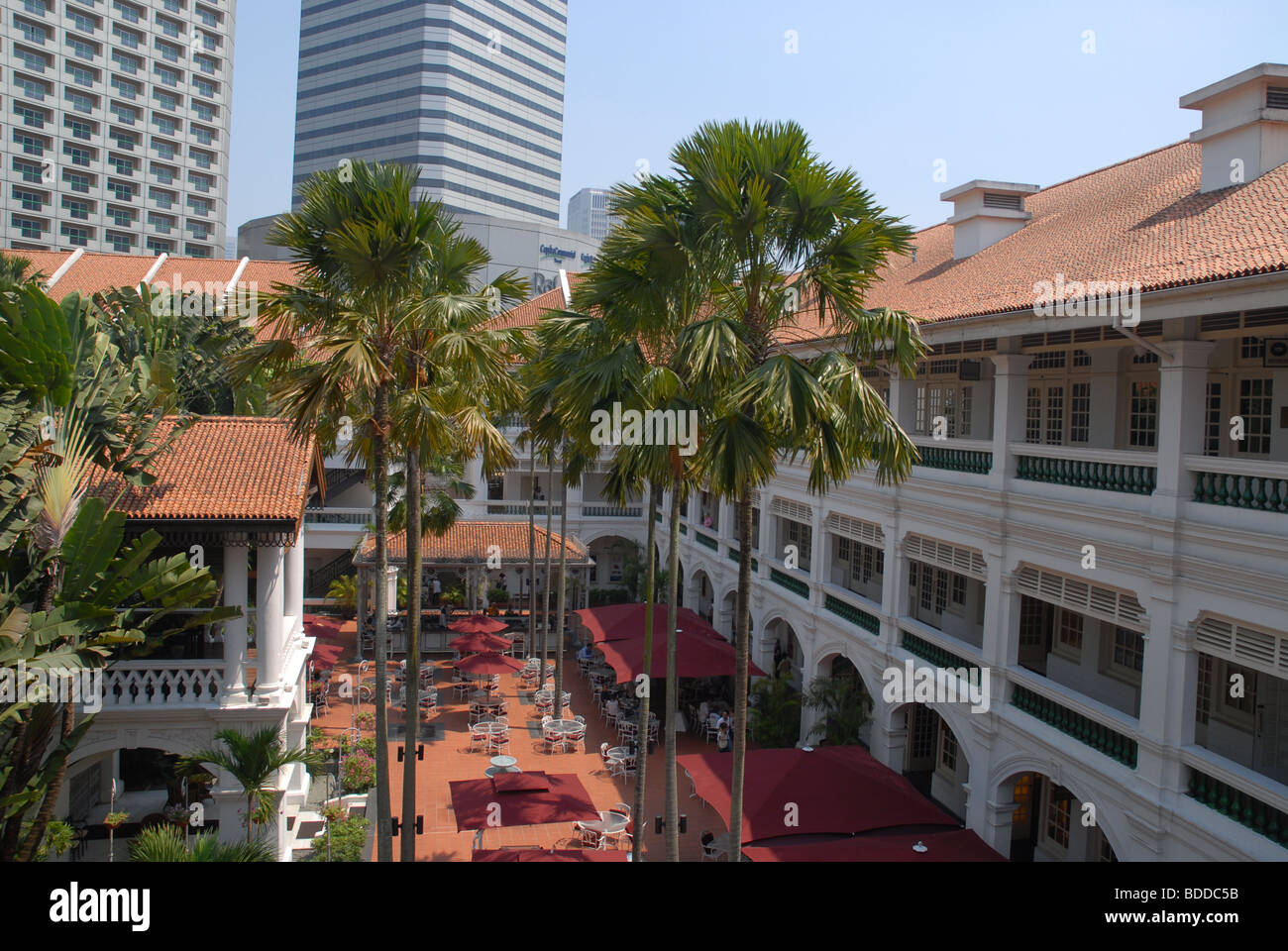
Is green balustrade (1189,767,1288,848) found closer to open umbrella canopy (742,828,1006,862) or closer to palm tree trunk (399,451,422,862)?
open umbrella canopy (742,828,1006,862)

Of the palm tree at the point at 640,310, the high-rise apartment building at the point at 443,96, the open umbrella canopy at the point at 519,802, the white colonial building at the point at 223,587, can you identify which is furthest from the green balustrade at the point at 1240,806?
the high-rise apartment building at the point at 443,96

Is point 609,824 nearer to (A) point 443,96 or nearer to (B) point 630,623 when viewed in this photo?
(B) point 630,623

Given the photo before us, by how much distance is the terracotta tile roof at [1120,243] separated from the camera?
10.0 metres

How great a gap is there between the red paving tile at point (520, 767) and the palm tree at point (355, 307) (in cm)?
578

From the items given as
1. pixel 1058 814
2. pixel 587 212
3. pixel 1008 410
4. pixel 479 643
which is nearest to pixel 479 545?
pixel 479 643

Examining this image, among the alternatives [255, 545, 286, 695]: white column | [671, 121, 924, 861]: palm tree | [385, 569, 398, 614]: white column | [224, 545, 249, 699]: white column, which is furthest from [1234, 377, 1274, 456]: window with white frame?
[385, 569, 398, 614]: white column

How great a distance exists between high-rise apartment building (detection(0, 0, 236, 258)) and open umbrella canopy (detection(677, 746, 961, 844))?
65.9 m

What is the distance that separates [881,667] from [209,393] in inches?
737

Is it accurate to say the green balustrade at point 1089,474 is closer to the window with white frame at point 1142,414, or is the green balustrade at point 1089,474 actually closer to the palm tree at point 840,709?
the window with white frame at point 1142,414

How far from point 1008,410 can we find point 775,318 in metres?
5.03

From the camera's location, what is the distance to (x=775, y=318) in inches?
411

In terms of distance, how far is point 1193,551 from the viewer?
10109 mm

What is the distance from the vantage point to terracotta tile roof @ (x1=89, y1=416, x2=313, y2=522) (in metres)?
13.0

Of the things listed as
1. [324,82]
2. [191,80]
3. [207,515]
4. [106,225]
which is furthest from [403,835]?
[324,82]
